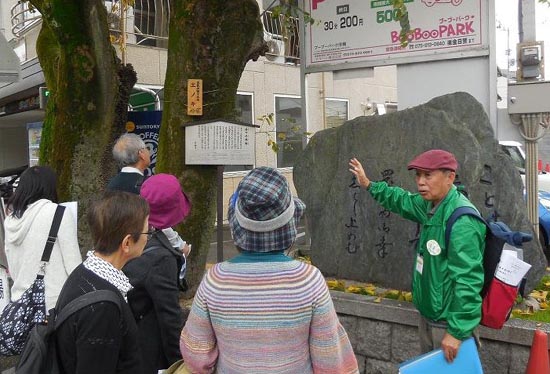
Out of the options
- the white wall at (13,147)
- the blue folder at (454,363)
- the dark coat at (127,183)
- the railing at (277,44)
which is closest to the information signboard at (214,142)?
the dark coat at (127,183)

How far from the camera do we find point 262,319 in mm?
1933

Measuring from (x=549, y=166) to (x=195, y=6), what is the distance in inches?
351

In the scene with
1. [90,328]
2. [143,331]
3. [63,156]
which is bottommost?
[143,331]

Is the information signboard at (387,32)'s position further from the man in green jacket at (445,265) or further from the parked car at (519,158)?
the parked car at (519,158)

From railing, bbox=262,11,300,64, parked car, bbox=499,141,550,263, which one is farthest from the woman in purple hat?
railing, bbox=262,11,300,64

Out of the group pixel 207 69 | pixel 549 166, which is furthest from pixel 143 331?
pixel 549 166

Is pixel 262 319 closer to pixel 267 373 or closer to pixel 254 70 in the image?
pixel 267 373

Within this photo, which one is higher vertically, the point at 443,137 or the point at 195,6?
the point at 195,6

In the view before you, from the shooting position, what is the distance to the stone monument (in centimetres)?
425

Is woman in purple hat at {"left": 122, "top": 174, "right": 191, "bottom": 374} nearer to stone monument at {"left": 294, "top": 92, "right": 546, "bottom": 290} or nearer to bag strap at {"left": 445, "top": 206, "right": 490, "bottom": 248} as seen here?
bag strap at {"left": 445, "top": 206, "right": 490, "bottom": 248}

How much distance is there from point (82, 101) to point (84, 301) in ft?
13.5

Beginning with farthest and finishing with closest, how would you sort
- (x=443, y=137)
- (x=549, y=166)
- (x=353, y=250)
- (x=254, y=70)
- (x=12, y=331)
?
(x=254, y=70)
(x=549, y=166)
(x=353, y=250)
(x=443, y=137)
(x=12, y=331)

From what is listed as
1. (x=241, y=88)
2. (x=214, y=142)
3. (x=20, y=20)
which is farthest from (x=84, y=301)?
(x=20, y=20)

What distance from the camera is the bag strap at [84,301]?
1.98 meters
